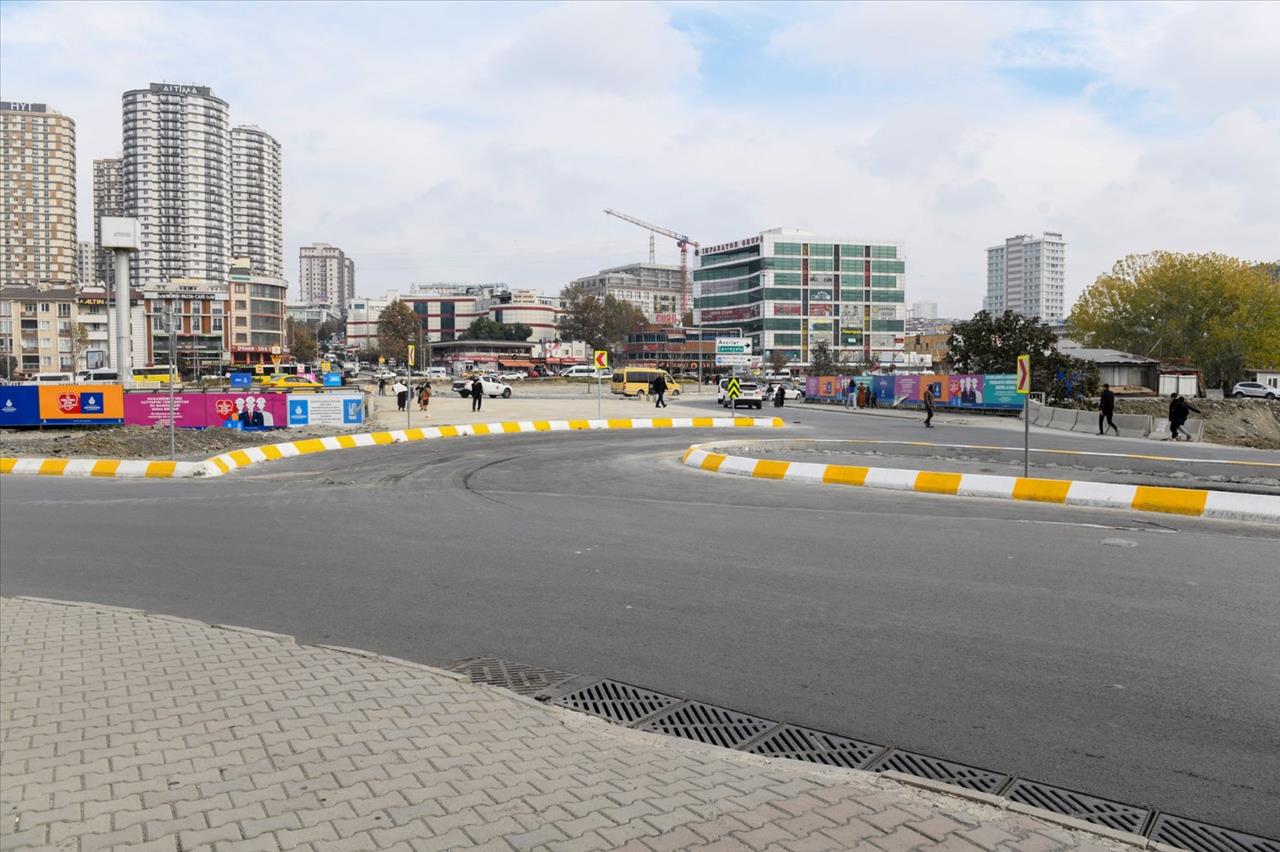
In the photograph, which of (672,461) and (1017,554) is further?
(672,461)

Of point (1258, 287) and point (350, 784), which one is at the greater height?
point (1258, 287)

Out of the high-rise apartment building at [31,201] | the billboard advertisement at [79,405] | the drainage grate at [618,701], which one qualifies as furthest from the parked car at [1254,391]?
the high-rise apartment building at [31,201]

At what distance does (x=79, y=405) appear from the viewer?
31.9m

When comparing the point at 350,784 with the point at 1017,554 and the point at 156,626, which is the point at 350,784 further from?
the point at 1017,554

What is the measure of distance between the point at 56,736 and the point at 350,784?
6.36 ft

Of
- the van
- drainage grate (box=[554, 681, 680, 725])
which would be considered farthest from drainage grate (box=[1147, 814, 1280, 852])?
the van

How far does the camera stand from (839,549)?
1098 cm

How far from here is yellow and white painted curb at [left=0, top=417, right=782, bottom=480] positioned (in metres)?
21.8

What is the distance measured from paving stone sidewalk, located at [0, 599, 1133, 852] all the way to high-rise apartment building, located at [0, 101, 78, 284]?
729 ft

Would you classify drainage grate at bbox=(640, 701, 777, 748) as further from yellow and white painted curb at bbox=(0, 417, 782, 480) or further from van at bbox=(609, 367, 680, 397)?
van at bbox=(609, 367, 680, 397)

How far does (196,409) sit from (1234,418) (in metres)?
46.0

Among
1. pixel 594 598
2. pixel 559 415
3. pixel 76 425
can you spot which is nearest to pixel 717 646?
pixel 594 598

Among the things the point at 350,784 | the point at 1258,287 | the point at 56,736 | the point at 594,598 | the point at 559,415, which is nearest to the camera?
the point at 350,784

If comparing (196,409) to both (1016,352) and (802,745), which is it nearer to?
(802,745)
